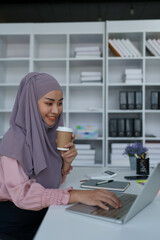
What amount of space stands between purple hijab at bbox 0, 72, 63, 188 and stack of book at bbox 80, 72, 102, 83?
1850 mm

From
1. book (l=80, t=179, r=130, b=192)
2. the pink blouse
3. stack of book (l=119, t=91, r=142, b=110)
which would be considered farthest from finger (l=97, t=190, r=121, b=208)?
stack of book (l=119, t=91, r=142, b=110)

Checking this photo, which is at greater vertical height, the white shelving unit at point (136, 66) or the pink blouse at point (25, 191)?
the white shelving unit at point (136, 66)

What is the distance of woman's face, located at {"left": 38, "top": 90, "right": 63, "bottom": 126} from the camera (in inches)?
45.4

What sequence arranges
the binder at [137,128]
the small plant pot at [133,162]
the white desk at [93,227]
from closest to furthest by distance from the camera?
the white desk at [93,227]
the small plant pot at [133,162]
the binder at [137,128]

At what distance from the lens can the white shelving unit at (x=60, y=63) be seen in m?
3.04

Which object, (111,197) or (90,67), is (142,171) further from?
(90,67)

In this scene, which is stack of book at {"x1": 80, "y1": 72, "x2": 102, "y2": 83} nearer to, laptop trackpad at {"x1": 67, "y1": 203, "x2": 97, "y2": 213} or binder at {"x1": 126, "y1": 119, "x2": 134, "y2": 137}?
binder at {"x1": 126, "y1": 119, "x2": 134, "y2": 137}

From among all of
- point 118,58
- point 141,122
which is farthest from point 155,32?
point 141,122

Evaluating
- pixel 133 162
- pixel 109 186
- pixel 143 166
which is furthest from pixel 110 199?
pixel 133 162

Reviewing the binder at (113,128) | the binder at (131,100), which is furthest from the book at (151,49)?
the binder at (113,128)

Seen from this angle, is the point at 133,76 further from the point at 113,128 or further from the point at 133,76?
the point at 113,128

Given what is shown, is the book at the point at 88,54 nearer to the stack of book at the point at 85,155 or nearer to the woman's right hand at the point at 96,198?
the stack of book at the point at 85,155

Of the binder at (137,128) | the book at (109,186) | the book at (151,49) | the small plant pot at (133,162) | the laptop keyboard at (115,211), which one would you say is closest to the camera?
the laptop keyboard at (115,211)

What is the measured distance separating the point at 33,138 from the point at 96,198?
41 cm
